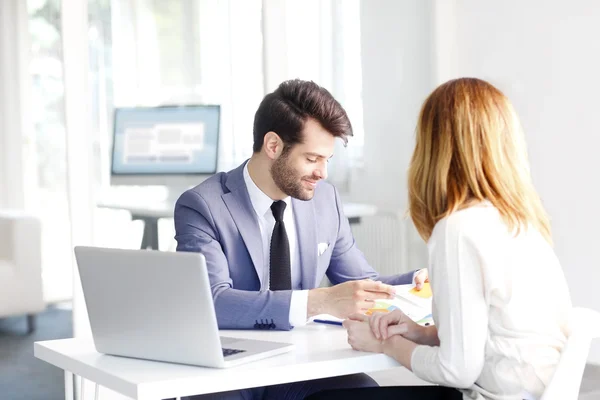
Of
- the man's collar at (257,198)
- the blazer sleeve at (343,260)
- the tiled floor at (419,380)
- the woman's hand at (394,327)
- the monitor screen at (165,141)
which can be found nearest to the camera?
the woman's hand at (394,327)

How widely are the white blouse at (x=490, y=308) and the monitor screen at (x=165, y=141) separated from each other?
84.6 inches

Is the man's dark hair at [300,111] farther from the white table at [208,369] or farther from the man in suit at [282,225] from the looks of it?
the white table at [208,369]

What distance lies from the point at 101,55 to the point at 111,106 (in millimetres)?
209

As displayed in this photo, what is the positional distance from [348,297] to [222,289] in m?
0.32

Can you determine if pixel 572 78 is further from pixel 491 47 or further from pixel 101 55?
pixel 101 55

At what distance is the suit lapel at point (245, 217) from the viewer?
2379 millimetres

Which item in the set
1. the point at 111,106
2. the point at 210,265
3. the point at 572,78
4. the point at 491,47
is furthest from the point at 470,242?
the point at 491,47

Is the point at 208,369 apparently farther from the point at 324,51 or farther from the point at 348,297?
the point at 324,51

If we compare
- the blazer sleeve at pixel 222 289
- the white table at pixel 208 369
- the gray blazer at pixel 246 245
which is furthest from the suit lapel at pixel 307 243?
the white table at pixel 208 369

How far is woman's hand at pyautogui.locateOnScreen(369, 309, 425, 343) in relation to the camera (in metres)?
1.85

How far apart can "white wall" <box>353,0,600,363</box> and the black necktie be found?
202 centimetres

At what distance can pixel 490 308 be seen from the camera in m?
1.72

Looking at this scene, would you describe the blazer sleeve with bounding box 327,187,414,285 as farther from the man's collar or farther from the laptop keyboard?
the laptop keyboard

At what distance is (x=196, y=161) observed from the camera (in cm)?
381
